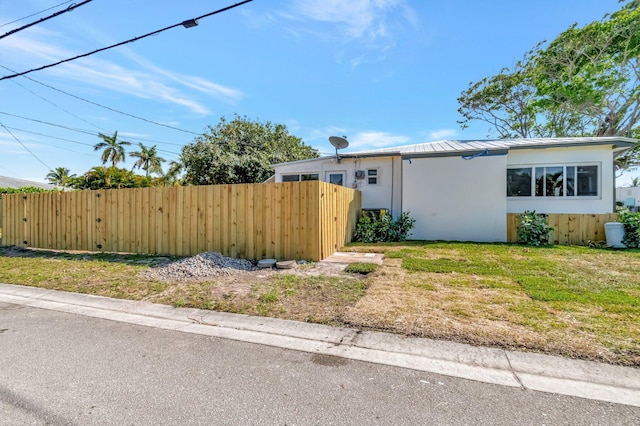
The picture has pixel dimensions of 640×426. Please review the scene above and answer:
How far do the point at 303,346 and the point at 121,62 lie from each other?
11.6 meters

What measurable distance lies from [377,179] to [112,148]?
122ft

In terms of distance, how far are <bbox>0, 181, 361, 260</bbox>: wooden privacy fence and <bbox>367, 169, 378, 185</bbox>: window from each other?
1.98 metres

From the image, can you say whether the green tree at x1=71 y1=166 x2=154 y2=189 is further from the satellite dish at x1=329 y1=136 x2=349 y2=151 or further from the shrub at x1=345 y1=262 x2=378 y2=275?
the shrub at x1=345 y1=262 x2=378 y2=275

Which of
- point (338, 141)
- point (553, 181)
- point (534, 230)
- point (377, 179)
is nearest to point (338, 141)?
point (338, 141)

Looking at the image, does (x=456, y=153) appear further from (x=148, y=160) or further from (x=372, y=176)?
(x=148, y=160)

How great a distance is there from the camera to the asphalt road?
6.71ft

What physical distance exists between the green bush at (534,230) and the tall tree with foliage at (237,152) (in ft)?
43.2

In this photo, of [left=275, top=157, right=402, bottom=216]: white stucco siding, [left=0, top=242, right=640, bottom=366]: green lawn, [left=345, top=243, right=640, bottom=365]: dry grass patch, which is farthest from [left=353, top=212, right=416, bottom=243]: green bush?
[left=345, top=243, right=640, bottom=365]: dry grass patch

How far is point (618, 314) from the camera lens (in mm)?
3705

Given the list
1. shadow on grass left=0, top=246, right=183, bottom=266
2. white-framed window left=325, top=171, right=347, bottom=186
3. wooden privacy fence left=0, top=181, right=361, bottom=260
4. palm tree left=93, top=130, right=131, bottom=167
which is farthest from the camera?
palm tree left=93, top=130, right=131, bottom=167

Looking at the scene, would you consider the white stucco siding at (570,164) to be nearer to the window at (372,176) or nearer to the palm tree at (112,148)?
the window at (372,176)

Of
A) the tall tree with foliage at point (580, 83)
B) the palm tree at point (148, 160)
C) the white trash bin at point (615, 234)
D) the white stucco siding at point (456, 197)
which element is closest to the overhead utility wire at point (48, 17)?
the white stucco siding at point (456, 197)

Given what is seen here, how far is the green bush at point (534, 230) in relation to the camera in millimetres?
9336

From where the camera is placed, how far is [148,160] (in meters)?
41.4
